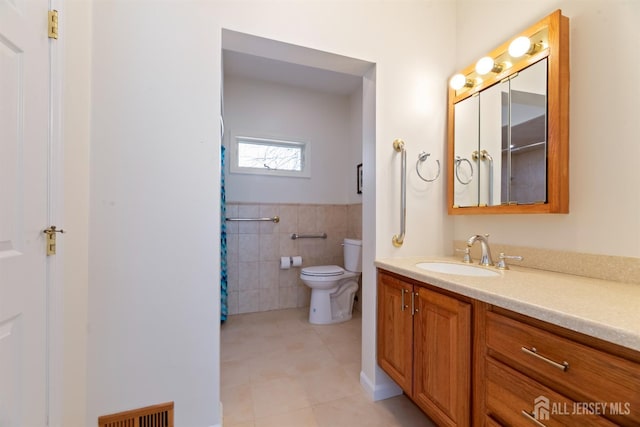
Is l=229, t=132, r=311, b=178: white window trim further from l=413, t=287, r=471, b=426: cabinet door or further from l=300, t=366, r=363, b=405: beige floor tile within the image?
l=413, t=287, r=471, b=426: cabinet door

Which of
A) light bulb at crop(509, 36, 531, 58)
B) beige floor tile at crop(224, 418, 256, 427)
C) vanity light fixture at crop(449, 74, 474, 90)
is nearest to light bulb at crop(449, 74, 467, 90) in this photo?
vanity light fixture at crop(449, 74, 474, 90)

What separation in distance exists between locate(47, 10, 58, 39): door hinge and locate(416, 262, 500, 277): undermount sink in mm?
1842

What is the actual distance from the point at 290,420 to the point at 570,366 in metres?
1.27

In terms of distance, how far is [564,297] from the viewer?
817mm

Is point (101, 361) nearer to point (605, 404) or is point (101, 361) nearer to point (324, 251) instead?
point (605, 404)

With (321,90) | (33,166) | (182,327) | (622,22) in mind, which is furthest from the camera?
(321,90)

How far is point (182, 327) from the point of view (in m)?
1.23

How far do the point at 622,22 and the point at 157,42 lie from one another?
6.39ft

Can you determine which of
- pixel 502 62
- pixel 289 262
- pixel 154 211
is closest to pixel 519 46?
pixel 502 62

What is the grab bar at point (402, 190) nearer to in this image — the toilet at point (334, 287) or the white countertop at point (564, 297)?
the white countertop at point (564, 297)

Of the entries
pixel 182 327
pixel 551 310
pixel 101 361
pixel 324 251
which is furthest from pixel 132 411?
pixel 324 251

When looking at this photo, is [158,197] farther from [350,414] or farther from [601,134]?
[601,134]

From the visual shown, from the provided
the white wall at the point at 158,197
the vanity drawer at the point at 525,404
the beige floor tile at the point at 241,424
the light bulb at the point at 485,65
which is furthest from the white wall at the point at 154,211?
the light bulb at the point at 485,65

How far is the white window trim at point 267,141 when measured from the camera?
285cm
